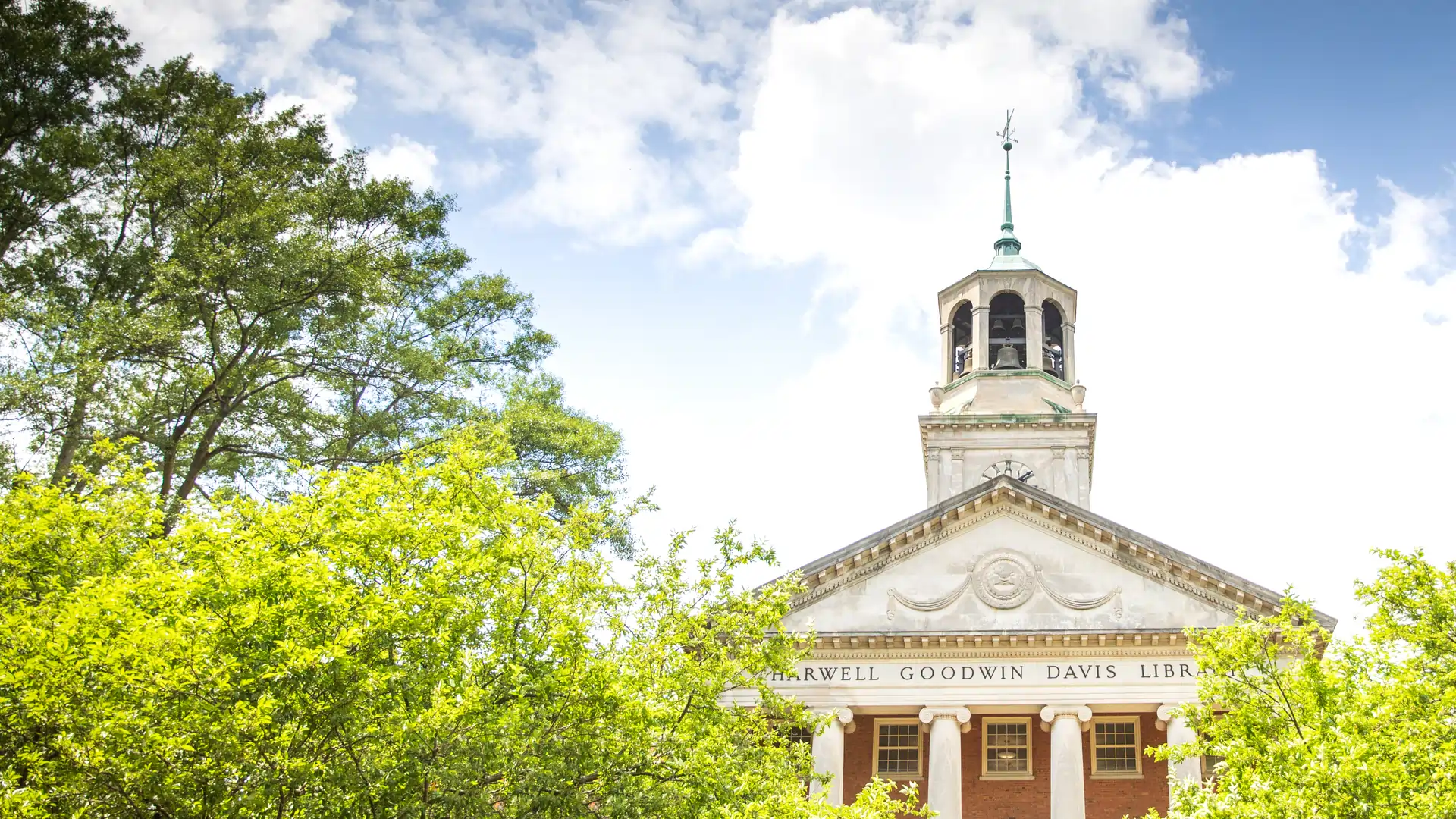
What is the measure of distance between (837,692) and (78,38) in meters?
20.5

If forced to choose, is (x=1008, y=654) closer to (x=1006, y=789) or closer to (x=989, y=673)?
(x=989, y=673)

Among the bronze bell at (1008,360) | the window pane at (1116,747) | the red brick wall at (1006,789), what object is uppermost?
the bronze bell at (1008,360)

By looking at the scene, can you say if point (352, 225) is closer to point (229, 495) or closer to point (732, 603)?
point (229, 495)

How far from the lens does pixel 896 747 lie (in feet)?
94.8

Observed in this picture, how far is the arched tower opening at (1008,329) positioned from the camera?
38.3 meters

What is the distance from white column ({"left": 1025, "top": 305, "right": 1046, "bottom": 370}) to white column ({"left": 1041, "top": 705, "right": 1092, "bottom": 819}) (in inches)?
519

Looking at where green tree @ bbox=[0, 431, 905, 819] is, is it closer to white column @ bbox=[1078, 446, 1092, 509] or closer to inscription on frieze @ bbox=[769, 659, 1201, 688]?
inscription on frieze @ bbox=[769, 659, 1201, 688]

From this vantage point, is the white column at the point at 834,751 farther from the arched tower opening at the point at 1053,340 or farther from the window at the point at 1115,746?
the arched tower opening at the point at 1053,340

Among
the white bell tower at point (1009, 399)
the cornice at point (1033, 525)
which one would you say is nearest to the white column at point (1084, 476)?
the white bell tower at point (1009, 399)

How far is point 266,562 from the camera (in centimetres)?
1480

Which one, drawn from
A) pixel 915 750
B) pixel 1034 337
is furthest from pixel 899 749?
pixel 1034 337

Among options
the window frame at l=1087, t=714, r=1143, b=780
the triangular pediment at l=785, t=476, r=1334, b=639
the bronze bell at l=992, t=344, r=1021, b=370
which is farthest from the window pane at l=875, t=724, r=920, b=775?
the bronze bell at l=992, t=344, r=1021, b=370

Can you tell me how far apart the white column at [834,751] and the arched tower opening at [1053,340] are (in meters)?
15.8

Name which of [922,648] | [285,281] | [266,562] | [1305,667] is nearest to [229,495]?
[285,281]
